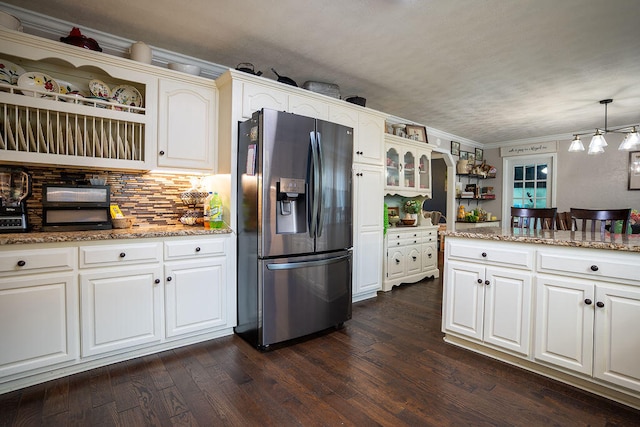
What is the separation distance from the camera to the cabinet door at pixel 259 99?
2643 millimetres

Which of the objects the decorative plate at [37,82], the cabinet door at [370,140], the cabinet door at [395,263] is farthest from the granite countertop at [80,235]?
the cabinet door at [395,263]

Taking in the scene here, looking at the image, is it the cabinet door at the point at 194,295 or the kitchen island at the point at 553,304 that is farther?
the cabinet door at the point at 194,295

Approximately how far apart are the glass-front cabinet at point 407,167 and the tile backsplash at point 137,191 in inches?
102

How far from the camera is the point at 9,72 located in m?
2.12

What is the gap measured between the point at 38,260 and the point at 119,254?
41 cm

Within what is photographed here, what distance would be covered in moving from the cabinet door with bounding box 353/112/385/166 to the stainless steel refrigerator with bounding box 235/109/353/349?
791mm

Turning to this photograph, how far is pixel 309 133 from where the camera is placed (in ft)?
8.36

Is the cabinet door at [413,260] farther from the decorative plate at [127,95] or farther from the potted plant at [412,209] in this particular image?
the decorative plate at [127,95]

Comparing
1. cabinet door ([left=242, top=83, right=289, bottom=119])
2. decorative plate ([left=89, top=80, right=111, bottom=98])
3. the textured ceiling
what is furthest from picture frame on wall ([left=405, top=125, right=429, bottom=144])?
decorative plate ([left=89, top=80, right=111, bottom=98])

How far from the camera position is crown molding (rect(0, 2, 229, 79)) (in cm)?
226

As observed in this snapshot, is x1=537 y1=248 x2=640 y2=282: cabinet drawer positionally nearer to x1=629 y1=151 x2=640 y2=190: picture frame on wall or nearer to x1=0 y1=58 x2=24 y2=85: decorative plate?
x1=0 y1=58 x2=24 y2=85: decorative plate

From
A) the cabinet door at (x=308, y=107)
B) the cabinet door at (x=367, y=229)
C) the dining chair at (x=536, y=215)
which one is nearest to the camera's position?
the dining chair at (x=536, y=215)

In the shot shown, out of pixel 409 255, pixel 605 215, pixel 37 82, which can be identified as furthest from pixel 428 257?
pixel 37 82

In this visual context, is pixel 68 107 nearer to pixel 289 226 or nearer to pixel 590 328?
pixel 289 226
